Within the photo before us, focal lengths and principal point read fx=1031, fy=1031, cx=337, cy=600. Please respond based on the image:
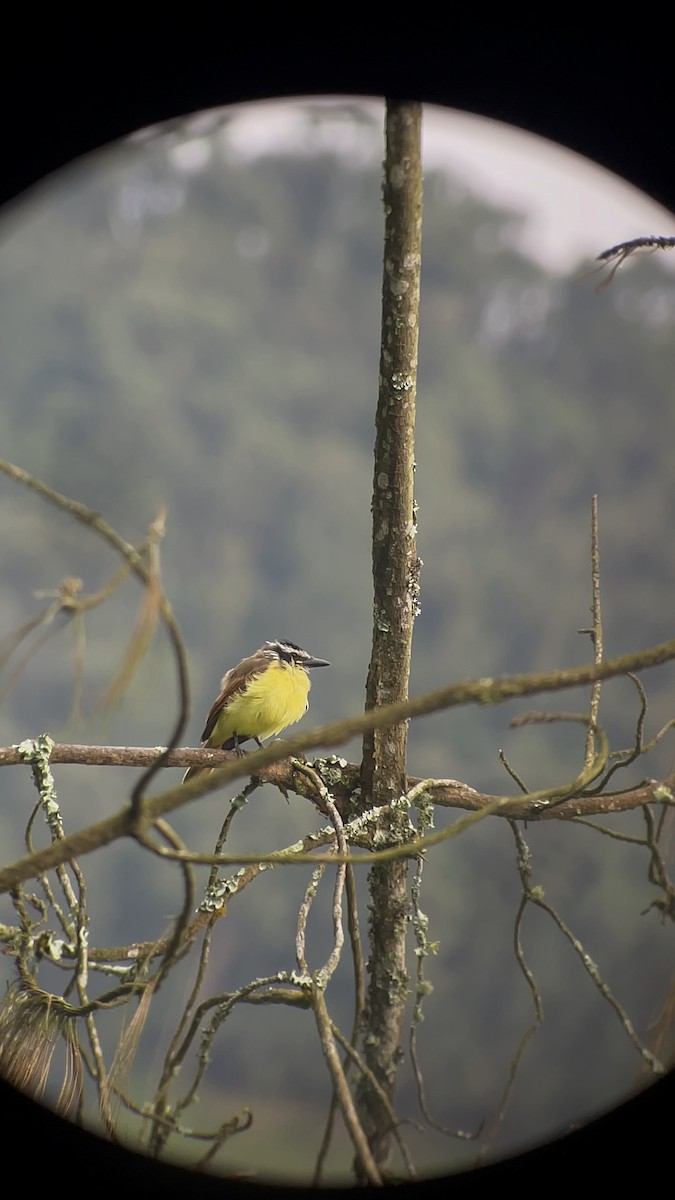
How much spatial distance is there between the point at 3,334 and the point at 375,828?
19.4m

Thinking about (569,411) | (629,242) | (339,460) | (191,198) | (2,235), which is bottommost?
(629,242)

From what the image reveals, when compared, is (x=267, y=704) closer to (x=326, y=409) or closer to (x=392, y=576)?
(x=392, y=576)

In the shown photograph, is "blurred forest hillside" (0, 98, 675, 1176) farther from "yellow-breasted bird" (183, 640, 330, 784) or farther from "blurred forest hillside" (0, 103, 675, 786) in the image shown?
"yellow-breasted bird" (183, 640, 330, 784)

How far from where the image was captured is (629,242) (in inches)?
71.8

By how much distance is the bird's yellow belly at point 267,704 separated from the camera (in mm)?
2852

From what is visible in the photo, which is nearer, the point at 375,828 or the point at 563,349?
the point at 375,828

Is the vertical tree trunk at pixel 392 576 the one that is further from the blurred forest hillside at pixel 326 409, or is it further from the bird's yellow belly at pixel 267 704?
the blurred forest hillside at pixel 326 409

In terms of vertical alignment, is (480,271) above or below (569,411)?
above

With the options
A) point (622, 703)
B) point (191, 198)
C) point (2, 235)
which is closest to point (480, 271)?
point (191, 198)

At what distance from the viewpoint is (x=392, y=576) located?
6.24 ft

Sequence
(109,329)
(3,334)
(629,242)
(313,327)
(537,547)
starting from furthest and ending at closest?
1. (313,327)
2. (109,329)
3. (3,334)
4. (537,547)
5. (629,242)

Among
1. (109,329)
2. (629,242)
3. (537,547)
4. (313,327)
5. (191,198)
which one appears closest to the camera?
(629,242)

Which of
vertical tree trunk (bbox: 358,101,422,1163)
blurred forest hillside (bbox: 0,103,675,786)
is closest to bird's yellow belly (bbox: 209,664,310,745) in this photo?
vertical tree trunk (bbox: 358,101,422,1163)

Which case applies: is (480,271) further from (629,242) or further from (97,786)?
(629,242)
